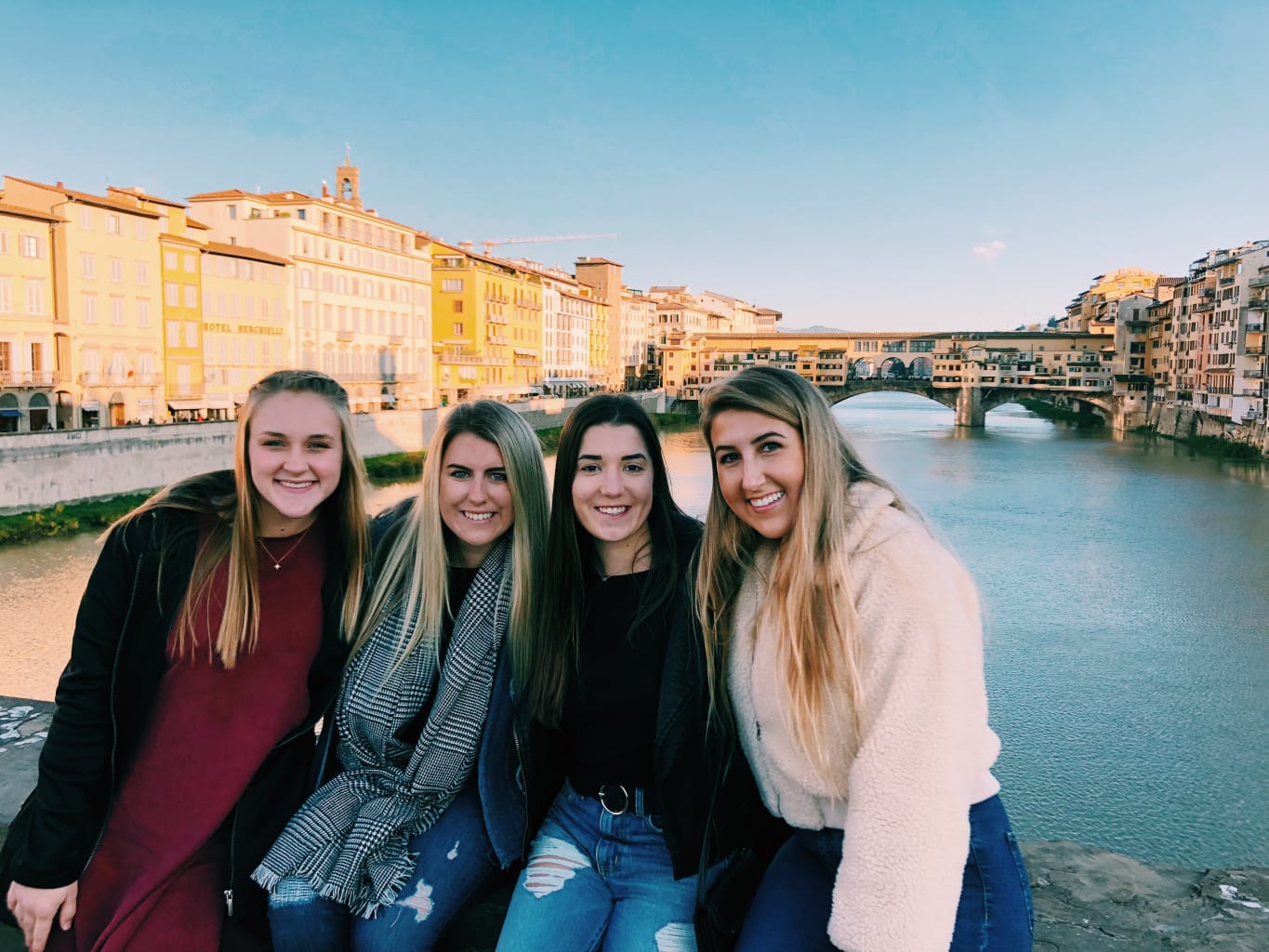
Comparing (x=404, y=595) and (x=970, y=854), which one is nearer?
(x=970, y=854)

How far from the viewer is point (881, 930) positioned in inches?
45.2

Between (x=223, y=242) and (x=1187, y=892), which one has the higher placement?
(x=223, y=242)

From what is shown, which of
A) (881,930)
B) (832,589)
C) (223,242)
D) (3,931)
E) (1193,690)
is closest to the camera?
(881,930)

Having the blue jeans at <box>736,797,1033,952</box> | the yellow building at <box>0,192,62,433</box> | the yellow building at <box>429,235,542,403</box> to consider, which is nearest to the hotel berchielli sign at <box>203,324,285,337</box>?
the yellow building at <box>0,192,62,433</box>

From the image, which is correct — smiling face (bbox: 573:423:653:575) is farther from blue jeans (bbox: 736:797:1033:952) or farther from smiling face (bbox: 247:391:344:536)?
blue jeans (bbox: 736:797:1033:952)

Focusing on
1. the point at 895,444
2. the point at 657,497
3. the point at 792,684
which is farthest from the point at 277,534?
the point at 895,444

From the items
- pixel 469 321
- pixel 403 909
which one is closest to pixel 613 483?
pixel 403 909

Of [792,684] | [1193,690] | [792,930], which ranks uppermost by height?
[792,684]

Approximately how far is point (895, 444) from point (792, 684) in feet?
102

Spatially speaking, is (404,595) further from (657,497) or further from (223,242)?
(223,242)

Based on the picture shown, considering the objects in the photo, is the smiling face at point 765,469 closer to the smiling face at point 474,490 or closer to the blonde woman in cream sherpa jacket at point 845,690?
the blonde woman in cream sherpa jacket at point 845,690

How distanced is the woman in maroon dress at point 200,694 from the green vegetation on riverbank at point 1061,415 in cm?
4416

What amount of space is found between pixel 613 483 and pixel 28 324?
62.0 feet

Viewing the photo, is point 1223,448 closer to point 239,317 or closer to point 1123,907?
point 239,317
